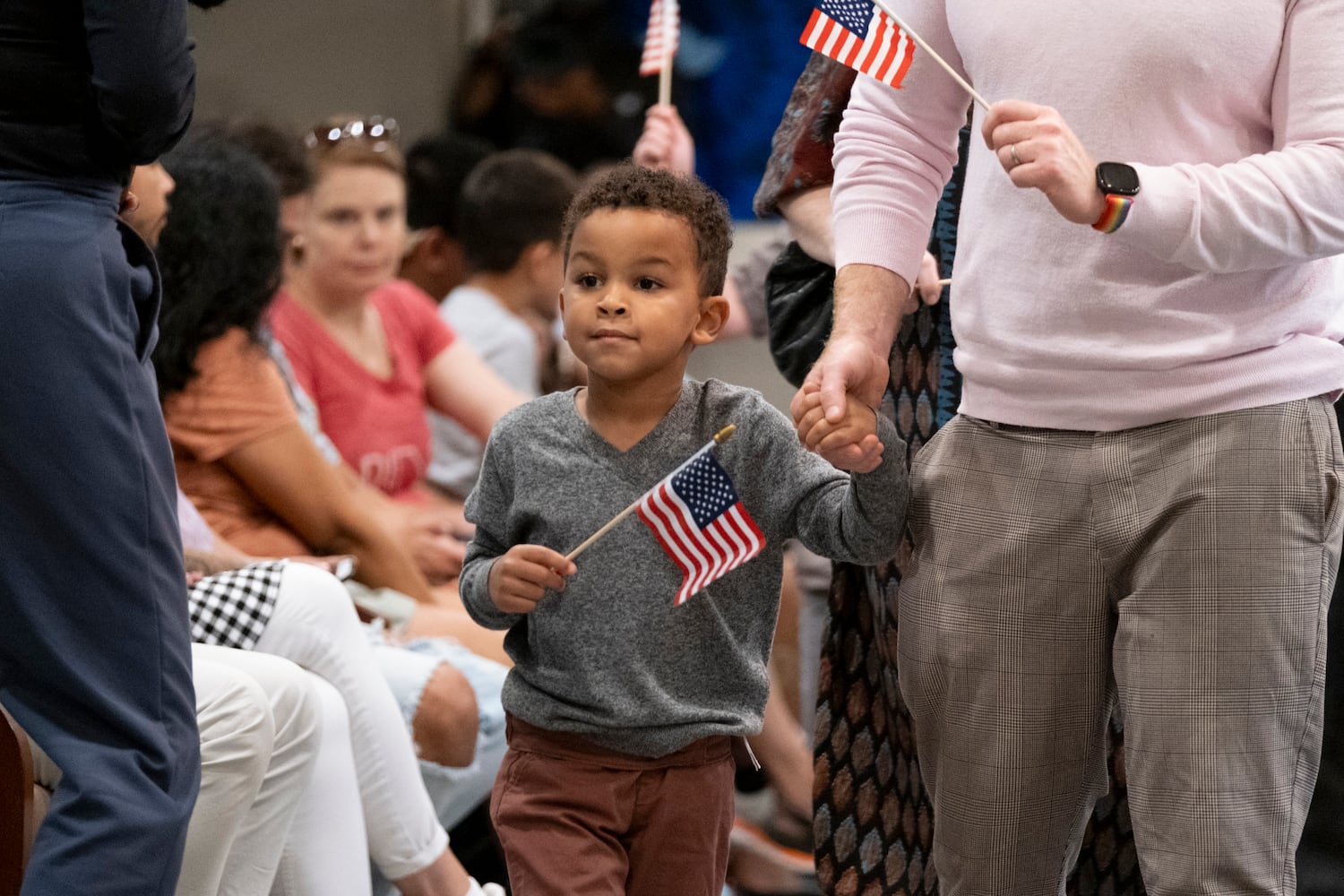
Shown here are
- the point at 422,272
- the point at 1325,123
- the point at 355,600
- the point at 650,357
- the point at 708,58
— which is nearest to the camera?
the point at 1325,123

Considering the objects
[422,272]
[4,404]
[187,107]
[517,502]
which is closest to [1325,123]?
[517,502]

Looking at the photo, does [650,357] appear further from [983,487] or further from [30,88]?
[30,88]

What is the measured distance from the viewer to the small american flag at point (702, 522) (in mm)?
1838

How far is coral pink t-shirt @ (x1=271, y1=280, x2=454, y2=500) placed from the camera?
11.7 ft

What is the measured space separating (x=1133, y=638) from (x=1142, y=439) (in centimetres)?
19

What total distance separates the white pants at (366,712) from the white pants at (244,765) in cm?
→ 17

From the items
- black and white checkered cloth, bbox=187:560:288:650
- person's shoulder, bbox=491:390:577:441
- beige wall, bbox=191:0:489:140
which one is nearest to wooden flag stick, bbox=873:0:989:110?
person's shoulder, bbox=491:390:577:441

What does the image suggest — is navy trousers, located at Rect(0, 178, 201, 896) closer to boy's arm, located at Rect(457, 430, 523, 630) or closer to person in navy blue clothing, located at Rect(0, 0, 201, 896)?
person in navy blue clothing, located at Rect(0, 0, 201, 896)

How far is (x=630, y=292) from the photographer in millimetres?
1932

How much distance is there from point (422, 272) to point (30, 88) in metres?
3.30

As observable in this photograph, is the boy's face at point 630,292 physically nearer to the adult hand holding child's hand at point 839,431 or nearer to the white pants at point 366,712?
the adult hand holding child's hand at point 839,431

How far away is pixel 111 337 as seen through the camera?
178 cm

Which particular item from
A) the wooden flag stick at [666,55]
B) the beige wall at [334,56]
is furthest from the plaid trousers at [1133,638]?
the beige wall at [334,56]

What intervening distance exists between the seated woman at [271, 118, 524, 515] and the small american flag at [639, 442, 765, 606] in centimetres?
186
